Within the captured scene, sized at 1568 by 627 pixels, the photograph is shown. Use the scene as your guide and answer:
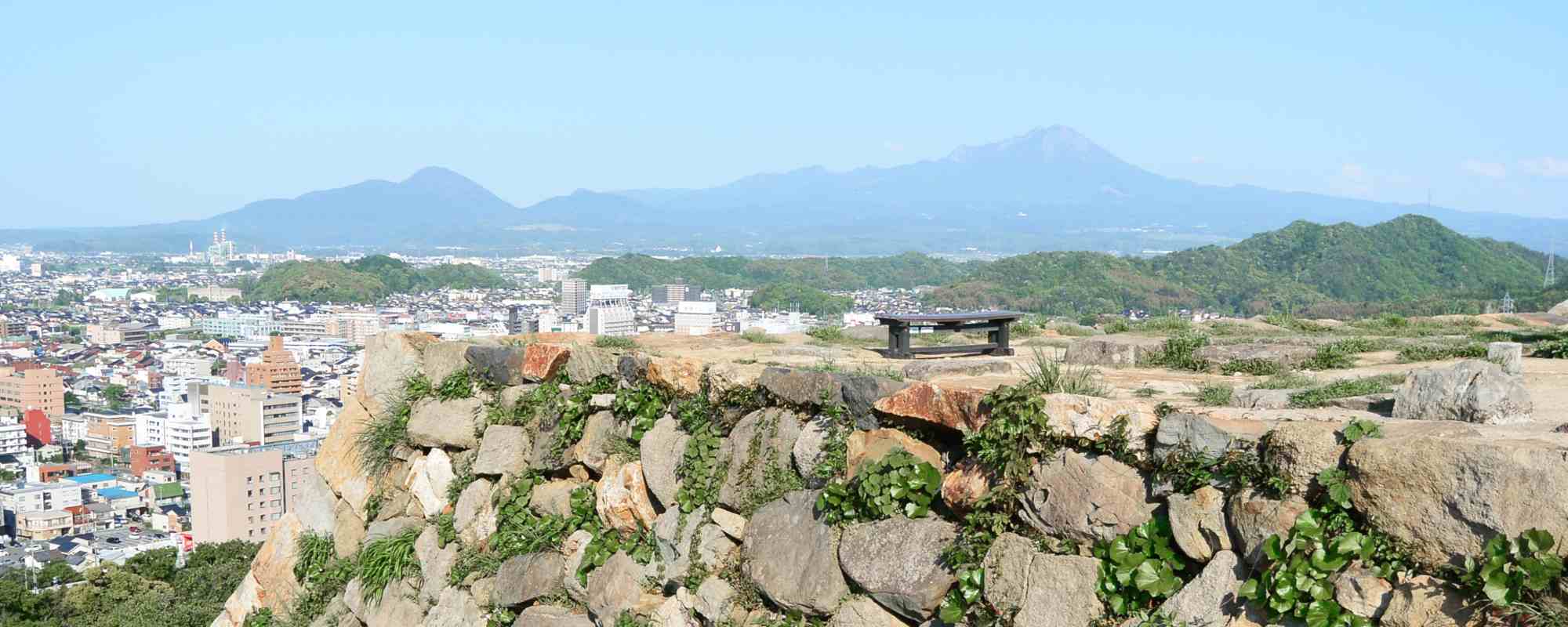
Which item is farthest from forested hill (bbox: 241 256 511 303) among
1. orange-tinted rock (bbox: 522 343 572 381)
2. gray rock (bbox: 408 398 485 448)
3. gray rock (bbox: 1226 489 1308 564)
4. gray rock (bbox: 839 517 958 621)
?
gray rock (bbox: 1226 489 1308 564)

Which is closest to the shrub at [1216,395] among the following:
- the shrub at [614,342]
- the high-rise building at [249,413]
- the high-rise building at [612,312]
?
the shrub at [614,342]

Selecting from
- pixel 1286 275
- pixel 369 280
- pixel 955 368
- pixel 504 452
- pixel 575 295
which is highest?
pixel 955 368

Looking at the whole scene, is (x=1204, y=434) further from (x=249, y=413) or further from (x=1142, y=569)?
(x=249, y=413)

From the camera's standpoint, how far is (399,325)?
6744cm

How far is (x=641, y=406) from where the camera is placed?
701 centimetres

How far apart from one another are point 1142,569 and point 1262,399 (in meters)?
1.78

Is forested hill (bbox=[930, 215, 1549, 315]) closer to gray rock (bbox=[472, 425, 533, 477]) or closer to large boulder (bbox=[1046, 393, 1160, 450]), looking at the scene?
gray rock (bbox=[472, 425, 533, 477])

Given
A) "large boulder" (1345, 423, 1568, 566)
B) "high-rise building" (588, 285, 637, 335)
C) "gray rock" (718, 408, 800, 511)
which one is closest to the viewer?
"large boulder" (1345, 423, 1568, 566)

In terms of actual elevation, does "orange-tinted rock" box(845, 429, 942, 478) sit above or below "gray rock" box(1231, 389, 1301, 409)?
below

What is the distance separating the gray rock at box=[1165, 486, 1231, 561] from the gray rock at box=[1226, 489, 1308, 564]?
0.16ft

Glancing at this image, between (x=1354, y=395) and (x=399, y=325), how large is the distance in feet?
216

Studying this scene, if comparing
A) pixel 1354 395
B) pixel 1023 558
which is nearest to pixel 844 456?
pixel 1023 558

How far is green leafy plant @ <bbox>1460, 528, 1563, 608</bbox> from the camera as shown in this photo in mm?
3602

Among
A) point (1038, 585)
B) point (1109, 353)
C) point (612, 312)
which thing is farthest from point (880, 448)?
point (612, 312)
